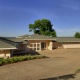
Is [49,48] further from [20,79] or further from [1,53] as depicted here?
[20,79]

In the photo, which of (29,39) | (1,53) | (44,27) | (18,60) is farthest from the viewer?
(44,27)

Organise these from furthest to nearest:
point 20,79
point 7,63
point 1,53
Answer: point 1,53 → point 7,63 → point 20,79

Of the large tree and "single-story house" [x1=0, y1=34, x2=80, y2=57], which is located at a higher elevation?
the large tree

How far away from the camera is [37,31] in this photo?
78.4 meters

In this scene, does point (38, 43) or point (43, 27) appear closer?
point (38, 43)

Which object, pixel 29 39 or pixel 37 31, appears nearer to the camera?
pixel 29 39

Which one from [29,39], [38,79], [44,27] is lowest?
[38,79]

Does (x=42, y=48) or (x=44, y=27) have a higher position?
(x=44, y=27)

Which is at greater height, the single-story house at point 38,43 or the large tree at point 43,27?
the large tree at point 43,27

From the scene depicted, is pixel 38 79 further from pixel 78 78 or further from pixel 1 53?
pixel 1 53

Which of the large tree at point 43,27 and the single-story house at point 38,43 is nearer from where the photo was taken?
the single-story house at point 38,43

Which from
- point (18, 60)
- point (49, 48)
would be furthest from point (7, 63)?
point (49, 48)

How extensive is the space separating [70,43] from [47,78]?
37707 mm

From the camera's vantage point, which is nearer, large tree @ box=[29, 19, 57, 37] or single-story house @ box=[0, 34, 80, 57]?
single-story house @ box=[0, 34, 80, 57]
